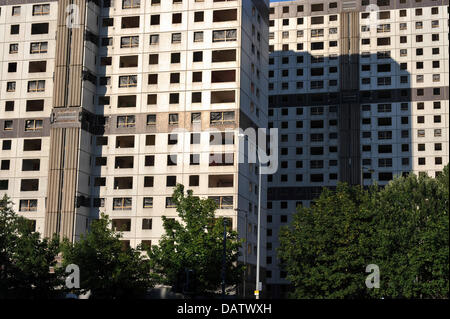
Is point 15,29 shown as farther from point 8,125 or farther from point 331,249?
point 331,249

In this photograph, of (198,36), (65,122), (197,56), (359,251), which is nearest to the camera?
(359,251)

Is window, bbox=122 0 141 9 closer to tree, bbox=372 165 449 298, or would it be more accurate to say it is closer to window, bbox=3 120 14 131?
window, bbox=3 120 14 131

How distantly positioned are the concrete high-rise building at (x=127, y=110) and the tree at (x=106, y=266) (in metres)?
12.3

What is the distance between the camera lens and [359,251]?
1896 inches

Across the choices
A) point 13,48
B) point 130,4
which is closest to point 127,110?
point 130,4

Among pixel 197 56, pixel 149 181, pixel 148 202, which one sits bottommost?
pixel 148 202

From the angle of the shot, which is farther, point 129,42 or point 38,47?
→ point 38,47

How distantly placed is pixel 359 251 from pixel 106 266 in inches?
772

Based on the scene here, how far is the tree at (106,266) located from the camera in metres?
51.9

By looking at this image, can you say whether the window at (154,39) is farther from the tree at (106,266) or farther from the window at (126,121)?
the tree at (106,266)

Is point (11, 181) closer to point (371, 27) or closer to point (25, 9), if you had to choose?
point (25, 9)

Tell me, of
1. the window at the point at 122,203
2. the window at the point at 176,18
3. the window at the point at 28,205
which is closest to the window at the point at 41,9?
the window at the point at 176,18

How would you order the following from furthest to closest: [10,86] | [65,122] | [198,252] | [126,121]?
1. [10,86]
2. [126,121]
3. [65,122]
4. [198,252]
